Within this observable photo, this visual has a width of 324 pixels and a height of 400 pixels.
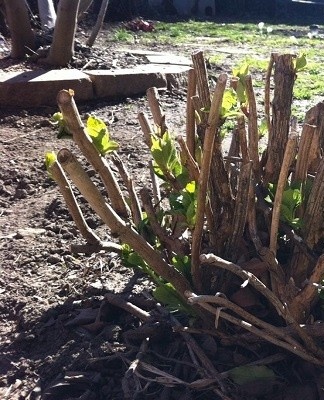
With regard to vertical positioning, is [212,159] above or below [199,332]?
above

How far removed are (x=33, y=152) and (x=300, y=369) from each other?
2493 mm

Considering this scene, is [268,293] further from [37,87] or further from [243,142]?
[37,87]

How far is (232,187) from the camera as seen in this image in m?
2.02

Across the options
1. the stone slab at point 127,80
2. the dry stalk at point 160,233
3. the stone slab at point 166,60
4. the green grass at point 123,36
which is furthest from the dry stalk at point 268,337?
the green grass at point 123,36

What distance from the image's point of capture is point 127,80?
514 cm

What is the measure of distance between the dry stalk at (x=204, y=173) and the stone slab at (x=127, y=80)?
10.9 feet

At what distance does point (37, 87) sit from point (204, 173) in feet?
10.9

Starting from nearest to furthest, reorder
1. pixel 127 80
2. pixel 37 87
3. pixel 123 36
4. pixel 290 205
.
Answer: pixel 290 205 < pixel 37 87 < pixel 127 80 < pixel 123 36

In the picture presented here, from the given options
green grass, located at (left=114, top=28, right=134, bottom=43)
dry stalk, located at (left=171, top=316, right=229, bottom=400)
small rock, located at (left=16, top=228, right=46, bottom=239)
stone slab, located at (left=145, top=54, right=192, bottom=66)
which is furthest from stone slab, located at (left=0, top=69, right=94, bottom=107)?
green grass, located at (left=114, top=28, right=134, bottom=43)

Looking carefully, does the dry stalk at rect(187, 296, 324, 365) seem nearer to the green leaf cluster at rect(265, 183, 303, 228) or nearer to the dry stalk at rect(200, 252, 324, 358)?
the dry stalk at rect(200, 252, 324, 358)

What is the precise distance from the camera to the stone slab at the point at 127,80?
5.04 meters

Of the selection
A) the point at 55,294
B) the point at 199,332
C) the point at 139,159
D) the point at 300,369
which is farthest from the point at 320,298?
the point at 139,159

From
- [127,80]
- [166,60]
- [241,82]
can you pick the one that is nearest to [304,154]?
[241,82]

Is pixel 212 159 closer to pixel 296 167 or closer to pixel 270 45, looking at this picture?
pixel 296 167
